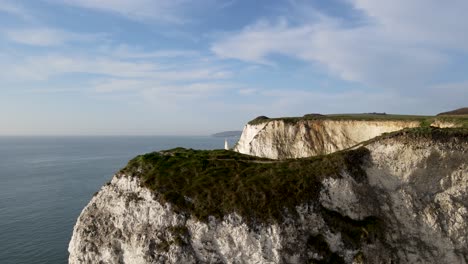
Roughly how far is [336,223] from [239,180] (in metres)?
8.11

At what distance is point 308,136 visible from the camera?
5297cm

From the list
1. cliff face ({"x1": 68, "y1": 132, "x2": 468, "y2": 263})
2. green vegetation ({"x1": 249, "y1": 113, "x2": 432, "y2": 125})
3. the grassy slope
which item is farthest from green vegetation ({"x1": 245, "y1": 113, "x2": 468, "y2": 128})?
cliff face ({"x1": 68, "y1": 132, "x2": 468, "y2": 263})

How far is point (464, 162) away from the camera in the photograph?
29000mm

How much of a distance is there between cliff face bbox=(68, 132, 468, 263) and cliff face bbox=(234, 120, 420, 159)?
48.4ft

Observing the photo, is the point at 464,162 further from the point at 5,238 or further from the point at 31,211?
the point at 31,211

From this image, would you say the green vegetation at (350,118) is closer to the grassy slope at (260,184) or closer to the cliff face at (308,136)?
the cliff face at (308,136)

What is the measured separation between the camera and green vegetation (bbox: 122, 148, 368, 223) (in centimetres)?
2634

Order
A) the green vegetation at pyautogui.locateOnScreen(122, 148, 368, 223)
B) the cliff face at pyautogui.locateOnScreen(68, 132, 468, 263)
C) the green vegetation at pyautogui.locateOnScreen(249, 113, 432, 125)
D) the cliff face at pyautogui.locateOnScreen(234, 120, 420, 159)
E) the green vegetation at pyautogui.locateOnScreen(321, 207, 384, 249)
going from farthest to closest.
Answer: the cliff face at pyautogui.locateOnScreen(234, 120, 420, 159), the green vegetation at pyautogui.locateOnScreen(249, 113, 432, 125), the green vegetation at pyautogui.locateOnScreen(122, 148, 368, 223), the green vegetation at pyautogui.locateOnScreen(321, 207, 384, 249), the cliff face at pyautogui.locateOnScreen(68, 132, 468, 263)

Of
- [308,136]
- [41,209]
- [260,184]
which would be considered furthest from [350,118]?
[41,209]

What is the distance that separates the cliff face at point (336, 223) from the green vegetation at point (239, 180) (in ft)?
1.79

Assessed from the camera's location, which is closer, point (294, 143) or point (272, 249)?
point (272, 249)

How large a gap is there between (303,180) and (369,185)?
571 centimetres

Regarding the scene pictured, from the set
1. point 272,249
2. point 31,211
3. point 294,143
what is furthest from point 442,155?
point 31,211

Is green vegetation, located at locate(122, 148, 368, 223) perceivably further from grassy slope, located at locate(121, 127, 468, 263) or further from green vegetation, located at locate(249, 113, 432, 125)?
green vegetation, located at locate(249, 113, 432, 125)
